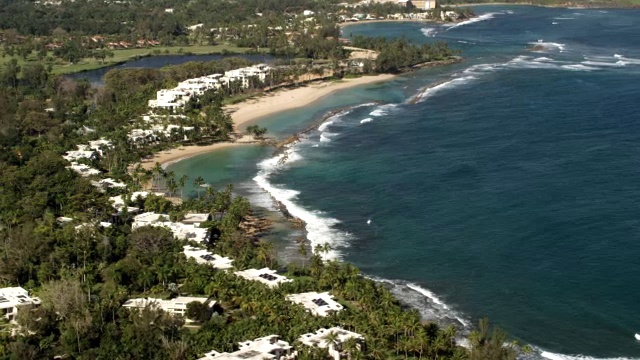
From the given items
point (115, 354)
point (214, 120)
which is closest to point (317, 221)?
point (115, 354)

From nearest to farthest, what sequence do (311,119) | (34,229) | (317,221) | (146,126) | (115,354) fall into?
(115,354) < (34,229) < (317,221) < (146,126) < (311,119)

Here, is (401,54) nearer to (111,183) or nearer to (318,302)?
(111,183)

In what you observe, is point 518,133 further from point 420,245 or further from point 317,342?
point 317,342

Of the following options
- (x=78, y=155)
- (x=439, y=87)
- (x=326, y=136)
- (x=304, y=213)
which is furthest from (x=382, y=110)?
(x=78, y=155)

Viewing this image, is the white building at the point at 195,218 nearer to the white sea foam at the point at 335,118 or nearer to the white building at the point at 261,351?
the white building at the point at 261,351

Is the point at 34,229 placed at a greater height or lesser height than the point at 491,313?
greater

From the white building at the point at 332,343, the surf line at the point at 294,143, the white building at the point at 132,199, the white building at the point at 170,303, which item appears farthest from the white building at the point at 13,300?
the surf line at the point at 294,143
